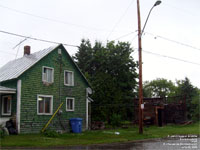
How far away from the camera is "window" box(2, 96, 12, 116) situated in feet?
64.7

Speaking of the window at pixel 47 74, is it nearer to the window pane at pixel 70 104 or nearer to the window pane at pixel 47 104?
the window pane at pixel 47 104

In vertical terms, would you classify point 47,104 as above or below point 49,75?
below

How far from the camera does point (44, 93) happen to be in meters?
20.7

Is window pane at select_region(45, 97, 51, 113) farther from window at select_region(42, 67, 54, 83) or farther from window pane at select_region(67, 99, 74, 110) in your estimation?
window pane at select_region(67, 99, 74, 110)

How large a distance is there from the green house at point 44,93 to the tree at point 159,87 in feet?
225

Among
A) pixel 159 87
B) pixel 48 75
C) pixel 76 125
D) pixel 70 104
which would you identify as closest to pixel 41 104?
pixel 48 75

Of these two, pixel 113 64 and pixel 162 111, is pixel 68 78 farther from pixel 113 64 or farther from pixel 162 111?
pixel 113 64

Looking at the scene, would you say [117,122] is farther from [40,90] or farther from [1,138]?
[1,138]

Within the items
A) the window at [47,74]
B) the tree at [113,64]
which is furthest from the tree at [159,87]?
the window at [47,74]

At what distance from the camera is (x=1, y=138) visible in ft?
50.2

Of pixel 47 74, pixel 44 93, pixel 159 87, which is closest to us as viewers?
pixel 44 93

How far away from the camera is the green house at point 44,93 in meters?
19.1

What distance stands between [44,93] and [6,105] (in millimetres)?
2990

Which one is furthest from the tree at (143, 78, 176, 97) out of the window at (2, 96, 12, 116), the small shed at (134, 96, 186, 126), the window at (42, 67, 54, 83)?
the window at (2, 96, 12, 116)
